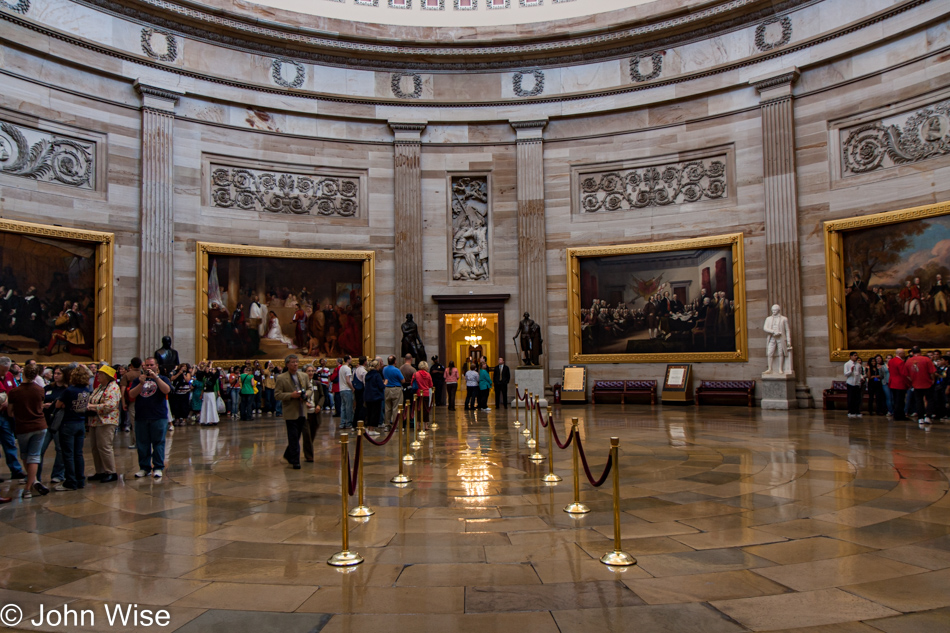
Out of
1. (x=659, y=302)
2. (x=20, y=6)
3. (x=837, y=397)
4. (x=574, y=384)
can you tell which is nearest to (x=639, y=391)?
(x=574, y=384)

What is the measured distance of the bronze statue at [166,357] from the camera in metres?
18.2

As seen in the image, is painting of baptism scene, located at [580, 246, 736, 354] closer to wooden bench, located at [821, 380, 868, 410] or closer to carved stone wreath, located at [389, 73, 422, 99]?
wooden bench, located at [821, 380, 868, 410]

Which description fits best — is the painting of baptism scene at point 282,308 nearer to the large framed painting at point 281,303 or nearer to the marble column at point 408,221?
the large framed painting at point 281,303

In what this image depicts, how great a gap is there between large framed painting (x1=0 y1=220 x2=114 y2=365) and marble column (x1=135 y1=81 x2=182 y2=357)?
41.4 inches

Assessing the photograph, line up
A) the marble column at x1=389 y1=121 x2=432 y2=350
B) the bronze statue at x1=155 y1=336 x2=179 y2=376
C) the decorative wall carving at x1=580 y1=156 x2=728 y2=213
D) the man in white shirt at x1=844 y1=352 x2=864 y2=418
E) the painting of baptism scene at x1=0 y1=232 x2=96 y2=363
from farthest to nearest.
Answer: the marble column at x1=389 y1=121 x2=432 y2=350
the decorative wall carving at x1=580 y1=156 x2=728 y2=213
the bronze statue at x1=155 y1=336 x2=179 y2=376
the painting of baptism scene at x1=0 y1=232 x2=96 y2=363
the man in white shirt at x1=844 y1=352 x2=864 y2=418

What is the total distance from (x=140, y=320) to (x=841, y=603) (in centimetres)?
2070

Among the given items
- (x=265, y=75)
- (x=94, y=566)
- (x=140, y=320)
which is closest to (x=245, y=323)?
(x=140, y=320)

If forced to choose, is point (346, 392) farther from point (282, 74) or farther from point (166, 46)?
point (166, 46)

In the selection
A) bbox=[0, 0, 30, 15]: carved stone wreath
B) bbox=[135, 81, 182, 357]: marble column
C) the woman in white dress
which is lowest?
the woman in white dress

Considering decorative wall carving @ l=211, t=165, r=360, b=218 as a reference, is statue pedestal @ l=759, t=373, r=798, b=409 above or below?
below

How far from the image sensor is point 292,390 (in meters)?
10.3

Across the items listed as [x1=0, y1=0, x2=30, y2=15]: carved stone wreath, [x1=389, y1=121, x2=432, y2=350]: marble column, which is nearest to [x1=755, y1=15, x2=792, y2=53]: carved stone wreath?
[x1=389, y1=121, x2=432, y2=350]: marble column

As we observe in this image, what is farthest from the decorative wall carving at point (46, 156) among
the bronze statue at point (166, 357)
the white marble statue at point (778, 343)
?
the white marble statue at point (778, 343)

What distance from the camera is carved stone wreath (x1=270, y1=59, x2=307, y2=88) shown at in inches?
915
